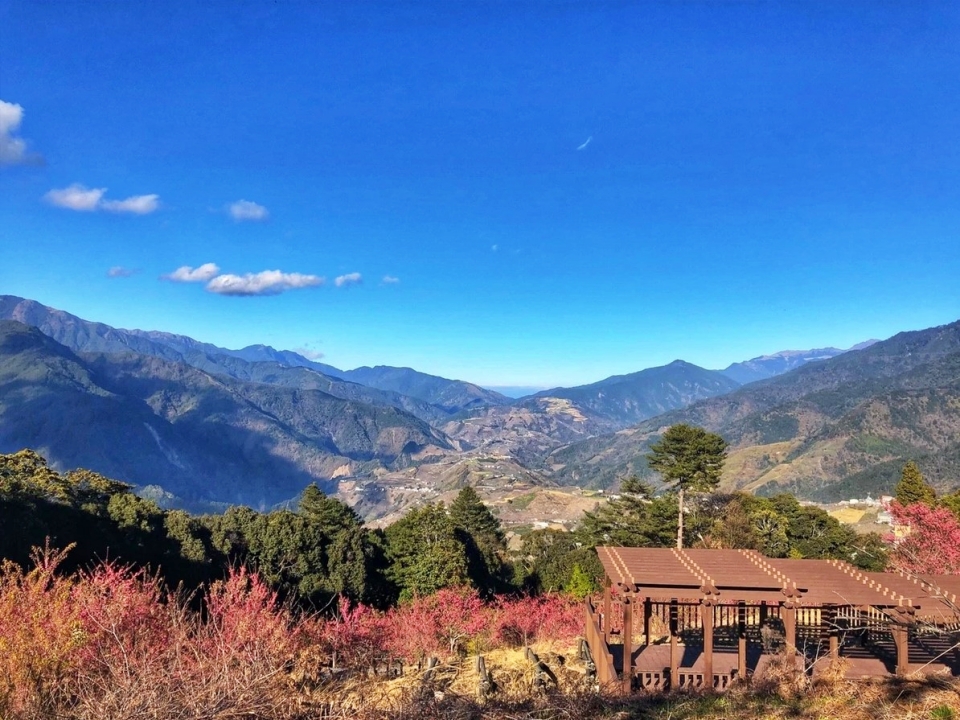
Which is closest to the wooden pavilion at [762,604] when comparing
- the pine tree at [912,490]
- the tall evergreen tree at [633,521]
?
the tall evergreen tree at [633,521]

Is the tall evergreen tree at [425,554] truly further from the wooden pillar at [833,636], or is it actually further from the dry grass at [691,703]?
the dry grass at [691,703]

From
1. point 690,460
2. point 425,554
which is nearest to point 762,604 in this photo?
point 690,460

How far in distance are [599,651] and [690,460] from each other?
2066 centimetres

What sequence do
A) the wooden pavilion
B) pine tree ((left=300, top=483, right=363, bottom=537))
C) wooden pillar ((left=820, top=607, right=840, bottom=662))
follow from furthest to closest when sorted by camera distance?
1. pine tree ((left=300, top=483, right=363, bottom=537))
2. wooden pillar ((left=820, top=607, right=840, bottom=662))
3. the wooden pavilion

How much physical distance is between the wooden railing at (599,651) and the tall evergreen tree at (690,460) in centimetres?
1823

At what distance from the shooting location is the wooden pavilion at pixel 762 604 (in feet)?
31.2

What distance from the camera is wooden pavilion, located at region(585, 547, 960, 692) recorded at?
375 inches

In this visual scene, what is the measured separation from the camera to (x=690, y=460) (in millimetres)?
30266

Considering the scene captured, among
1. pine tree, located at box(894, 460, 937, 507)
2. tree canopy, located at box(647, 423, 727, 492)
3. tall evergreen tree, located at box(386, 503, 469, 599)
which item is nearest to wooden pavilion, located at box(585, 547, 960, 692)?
tall evergreen tree, located at box(386, 503, 469, 599)

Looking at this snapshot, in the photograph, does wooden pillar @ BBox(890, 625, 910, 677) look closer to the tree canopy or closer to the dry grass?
the dry grass

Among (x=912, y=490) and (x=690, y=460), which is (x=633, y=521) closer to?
(x=690, y=460)

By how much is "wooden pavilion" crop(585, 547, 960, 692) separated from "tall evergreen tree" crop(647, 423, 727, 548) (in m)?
17.8

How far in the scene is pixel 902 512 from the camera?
93.9 ft

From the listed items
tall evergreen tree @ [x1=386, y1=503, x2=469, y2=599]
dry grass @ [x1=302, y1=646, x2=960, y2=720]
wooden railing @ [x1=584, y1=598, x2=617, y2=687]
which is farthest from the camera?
tall evergreen tree @ [x1=386, y1=503, x2=469, y2=599]
